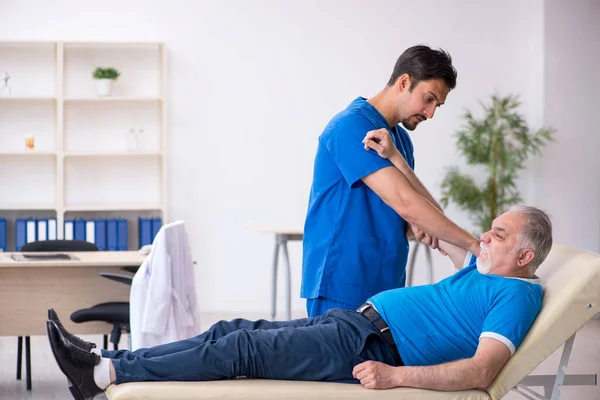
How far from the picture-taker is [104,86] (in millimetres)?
6016

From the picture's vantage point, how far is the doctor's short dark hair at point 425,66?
228 centimetres

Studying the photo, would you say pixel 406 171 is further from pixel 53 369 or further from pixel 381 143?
pixel 53 369

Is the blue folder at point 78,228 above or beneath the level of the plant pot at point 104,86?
beneath

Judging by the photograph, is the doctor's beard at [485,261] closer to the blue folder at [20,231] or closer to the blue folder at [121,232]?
the blue folder at [121,232]

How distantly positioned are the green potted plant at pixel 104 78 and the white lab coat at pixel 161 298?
2.65 meters

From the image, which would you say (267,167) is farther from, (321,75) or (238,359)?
(238,359)

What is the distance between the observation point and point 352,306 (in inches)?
94.0

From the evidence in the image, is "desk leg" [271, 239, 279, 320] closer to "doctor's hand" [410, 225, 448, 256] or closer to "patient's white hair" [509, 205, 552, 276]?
"doctor's hand" [410, 225, 448, 256]

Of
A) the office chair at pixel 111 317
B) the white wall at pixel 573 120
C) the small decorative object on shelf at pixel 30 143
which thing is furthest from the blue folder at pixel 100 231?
the white wall at pixel 573 120

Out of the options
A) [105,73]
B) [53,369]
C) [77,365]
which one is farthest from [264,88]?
[77,365]

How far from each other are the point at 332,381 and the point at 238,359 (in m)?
0.26

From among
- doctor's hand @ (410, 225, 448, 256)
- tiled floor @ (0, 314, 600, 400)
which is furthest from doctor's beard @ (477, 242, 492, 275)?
tiled floor @ (0, 314, 600, 400)

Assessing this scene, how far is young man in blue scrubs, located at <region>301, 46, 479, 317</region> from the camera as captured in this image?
2252mm

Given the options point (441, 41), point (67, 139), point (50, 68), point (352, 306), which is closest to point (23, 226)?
point (67, 139)
